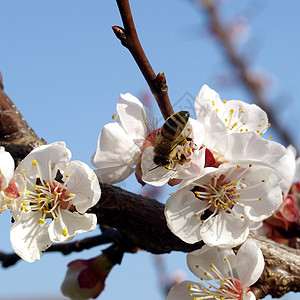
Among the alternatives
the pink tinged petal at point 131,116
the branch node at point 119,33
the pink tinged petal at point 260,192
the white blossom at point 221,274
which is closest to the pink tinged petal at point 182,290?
the white blossom at point 221,274

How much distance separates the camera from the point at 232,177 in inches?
63.3

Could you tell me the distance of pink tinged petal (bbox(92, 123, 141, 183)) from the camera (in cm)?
149

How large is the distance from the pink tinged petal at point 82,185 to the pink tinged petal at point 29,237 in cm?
14

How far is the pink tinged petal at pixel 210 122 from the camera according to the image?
1.49 meters

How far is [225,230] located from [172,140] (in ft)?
1.16

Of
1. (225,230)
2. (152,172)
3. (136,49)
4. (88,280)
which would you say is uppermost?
(136,49)

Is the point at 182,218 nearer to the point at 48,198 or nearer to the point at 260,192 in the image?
the point at 260,192

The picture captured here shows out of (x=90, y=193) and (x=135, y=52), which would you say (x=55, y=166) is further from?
(x=135, y=52)

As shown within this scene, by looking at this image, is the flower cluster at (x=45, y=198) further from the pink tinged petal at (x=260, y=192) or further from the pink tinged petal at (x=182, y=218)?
the pink tinged petal at (x=260, y=192)

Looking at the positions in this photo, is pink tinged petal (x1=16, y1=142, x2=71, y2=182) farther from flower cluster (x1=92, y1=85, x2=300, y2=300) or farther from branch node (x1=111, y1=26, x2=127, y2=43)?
branch node (x1=111, y1=26, x2=127, y2=43)

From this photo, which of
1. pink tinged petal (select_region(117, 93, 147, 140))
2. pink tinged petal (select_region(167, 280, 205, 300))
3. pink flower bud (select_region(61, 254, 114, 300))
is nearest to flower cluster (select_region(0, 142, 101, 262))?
pink tinged petal (select_region(117, 93, 147, 140))

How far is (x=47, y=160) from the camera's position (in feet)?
4.79

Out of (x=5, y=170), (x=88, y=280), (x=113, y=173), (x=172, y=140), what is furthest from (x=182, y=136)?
(x=88, y=280)

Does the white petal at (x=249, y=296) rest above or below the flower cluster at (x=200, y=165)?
below
